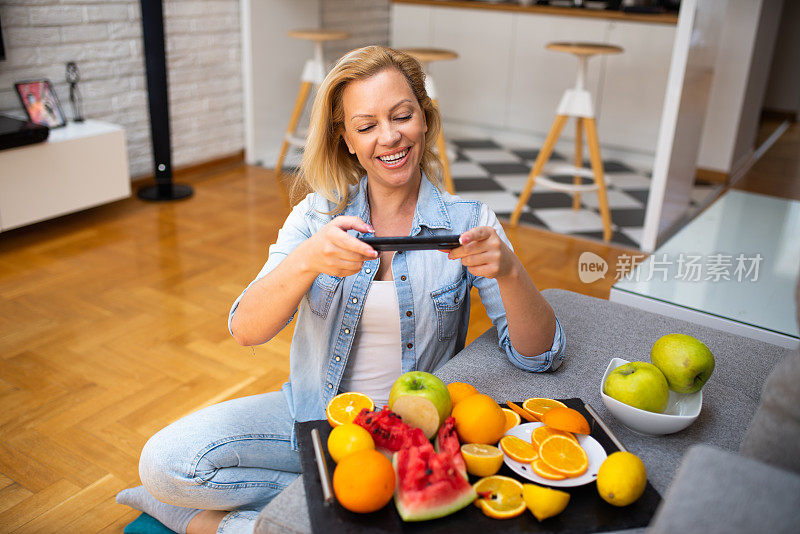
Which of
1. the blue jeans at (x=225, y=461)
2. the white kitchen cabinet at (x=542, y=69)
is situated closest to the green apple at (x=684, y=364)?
the blue jeans at (x=225, y=461)

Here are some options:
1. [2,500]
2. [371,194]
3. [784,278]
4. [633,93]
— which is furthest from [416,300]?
[633,93]

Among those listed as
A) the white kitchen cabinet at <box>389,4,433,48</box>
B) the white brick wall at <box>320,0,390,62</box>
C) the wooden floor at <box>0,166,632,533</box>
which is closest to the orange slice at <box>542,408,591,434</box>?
the wooden floor at <box>0,166,632,533</box>

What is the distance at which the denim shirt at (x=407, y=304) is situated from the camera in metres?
1.30

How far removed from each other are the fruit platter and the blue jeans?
337mm

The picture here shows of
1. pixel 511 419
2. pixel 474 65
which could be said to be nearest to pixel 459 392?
pixel 511 419

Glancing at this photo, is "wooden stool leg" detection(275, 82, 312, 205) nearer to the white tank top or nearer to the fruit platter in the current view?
the white tank top

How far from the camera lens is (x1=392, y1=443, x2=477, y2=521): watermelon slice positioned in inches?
32.0

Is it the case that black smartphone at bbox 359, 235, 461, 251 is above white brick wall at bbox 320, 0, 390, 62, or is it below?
below

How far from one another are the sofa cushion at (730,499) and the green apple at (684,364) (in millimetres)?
412

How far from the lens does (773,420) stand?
75cm

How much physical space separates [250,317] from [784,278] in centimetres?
126

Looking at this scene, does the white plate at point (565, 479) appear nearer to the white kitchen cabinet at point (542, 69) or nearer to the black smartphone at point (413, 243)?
the black smartphone at point (413, 243)

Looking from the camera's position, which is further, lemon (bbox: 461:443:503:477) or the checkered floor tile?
the checkered floor tile

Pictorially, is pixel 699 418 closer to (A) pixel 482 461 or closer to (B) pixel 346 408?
(A) pixel 482 461
